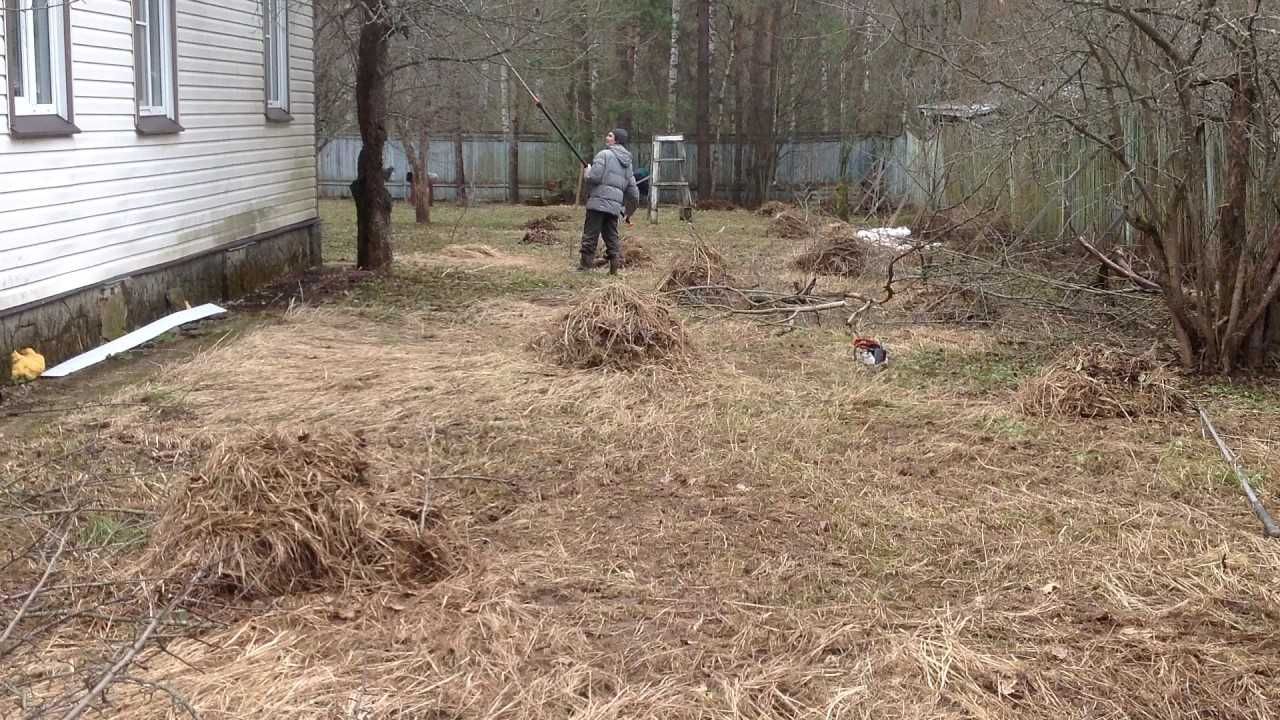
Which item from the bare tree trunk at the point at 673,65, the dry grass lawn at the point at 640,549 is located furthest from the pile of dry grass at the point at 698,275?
the bare tree trunk at the point at 673,65

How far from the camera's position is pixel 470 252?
16531 mm

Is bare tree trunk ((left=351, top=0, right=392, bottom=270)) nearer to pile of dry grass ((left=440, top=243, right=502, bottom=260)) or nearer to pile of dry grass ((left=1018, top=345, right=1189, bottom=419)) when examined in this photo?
pile of dry grass ((left=440, top=243, right=502, bottom=260))

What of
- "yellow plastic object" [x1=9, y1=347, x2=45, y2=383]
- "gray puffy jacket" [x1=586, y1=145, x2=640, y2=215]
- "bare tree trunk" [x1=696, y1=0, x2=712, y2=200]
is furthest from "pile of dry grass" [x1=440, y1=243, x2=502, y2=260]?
"bare tree trunk" [x1=696, y1=0, x2=712, y2=200]

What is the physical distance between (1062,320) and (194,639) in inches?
320

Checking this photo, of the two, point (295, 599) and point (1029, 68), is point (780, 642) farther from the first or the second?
point (1029, 68)

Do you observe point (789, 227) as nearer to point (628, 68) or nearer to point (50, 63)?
point (628, 68)

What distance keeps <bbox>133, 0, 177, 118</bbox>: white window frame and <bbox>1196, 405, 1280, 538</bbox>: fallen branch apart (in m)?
8.40

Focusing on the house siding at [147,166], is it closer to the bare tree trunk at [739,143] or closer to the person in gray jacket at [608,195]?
the person in gray jacket at [608,195]

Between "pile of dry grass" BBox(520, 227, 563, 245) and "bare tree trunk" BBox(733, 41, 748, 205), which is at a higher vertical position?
"bare tree trunk" BBox(733, 41, 748, 205)

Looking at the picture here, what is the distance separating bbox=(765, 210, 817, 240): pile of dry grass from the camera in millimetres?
19125

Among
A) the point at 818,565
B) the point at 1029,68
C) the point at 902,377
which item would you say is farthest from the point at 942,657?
the point at 1029,68

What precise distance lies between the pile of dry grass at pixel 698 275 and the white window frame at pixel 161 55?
4784mm

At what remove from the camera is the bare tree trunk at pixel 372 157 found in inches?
541

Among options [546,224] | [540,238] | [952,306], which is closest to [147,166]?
[952,306]
